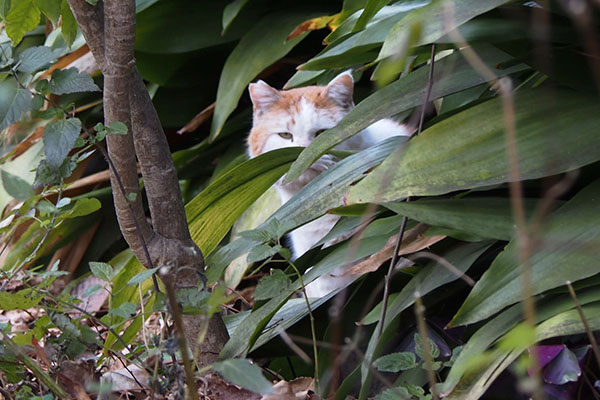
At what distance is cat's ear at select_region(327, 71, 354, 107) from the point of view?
1.74 metres

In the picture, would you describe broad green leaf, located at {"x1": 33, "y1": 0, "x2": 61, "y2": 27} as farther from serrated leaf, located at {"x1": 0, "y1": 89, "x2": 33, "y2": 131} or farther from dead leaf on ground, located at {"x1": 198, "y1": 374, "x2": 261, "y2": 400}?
dead leaf on ground, located at {"x1": 198, "y1": 374, "x2": 261, "y2": 400}

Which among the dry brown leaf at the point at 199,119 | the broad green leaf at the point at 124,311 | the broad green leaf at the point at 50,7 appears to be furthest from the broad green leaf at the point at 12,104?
the dry brown leaf at the point at 199,119

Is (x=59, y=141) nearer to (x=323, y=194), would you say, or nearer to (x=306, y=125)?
(x=323, y=194)

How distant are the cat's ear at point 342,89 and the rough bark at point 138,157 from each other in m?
0.82

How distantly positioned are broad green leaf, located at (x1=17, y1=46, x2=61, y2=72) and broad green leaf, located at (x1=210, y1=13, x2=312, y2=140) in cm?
108

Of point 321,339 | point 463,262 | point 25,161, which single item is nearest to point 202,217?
point 321,339

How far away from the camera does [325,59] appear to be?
1.16 metres

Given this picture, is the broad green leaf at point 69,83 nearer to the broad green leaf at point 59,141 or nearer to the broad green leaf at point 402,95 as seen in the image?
the broad green leaf at point 59,141

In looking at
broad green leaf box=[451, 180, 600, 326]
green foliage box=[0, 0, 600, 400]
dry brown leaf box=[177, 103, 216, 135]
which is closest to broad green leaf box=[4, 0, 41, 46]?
green foliage box=[0, 0, 600, 400]

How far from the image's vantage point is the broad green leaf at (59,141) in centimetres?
87

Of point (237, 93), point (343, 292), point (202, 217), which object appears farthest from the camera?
point (237, 93)

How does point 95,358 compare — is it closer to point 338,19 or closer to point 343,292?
point 343,292

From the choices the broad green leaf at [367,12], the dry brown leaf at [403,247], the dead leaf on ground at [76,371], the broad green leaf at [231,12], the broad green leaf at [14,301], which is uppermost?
the broad green leaf at [367,12]

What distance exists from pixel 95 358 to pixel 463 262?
52cm
